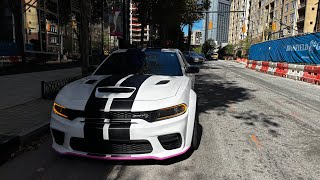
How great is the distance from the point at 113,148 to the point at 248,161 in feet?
6.31

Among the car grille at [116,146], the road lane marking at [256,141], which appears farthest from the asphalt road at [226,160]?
the car grille at [116,146]

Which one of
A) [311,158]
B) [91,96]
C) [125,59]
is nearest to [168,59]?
[125,59]

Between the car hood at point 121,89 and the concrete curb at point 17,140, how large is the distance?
3.54 ft

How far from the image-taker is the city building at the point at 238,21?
105 m

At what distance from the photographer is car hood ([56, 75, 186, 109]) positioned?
3.57 metres

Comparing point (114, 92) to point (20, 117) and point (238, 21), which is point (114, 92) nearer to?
point (20, 117)

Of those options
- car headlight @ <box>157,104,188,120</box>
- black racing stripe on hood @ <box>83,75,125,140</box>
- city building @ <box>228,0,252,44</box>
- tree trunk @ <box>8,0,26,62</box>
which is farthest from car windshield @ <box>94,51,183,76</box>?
city building @ <box>228,0,252,44</box>

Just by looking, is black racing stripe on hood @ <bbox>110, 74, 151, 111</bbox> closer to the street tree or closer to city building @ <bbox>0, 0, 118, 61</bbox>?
city building @ <bbox>0, 0, 118, 61</bbox>

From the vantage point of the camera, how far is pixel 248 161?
3896 millimetres

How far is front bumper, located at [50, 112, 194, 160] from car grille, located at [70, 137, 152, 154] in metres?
0.03

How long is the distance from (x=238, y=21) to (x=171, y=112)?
386 feet

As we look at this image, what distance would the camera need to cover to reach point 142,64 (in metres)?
5.15

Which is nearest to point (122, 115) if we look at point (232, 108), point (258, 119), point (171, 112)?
point (171, 112)

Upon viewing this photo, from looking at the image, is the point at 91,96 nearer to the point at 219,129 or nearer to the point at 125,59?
the point at 125,59
